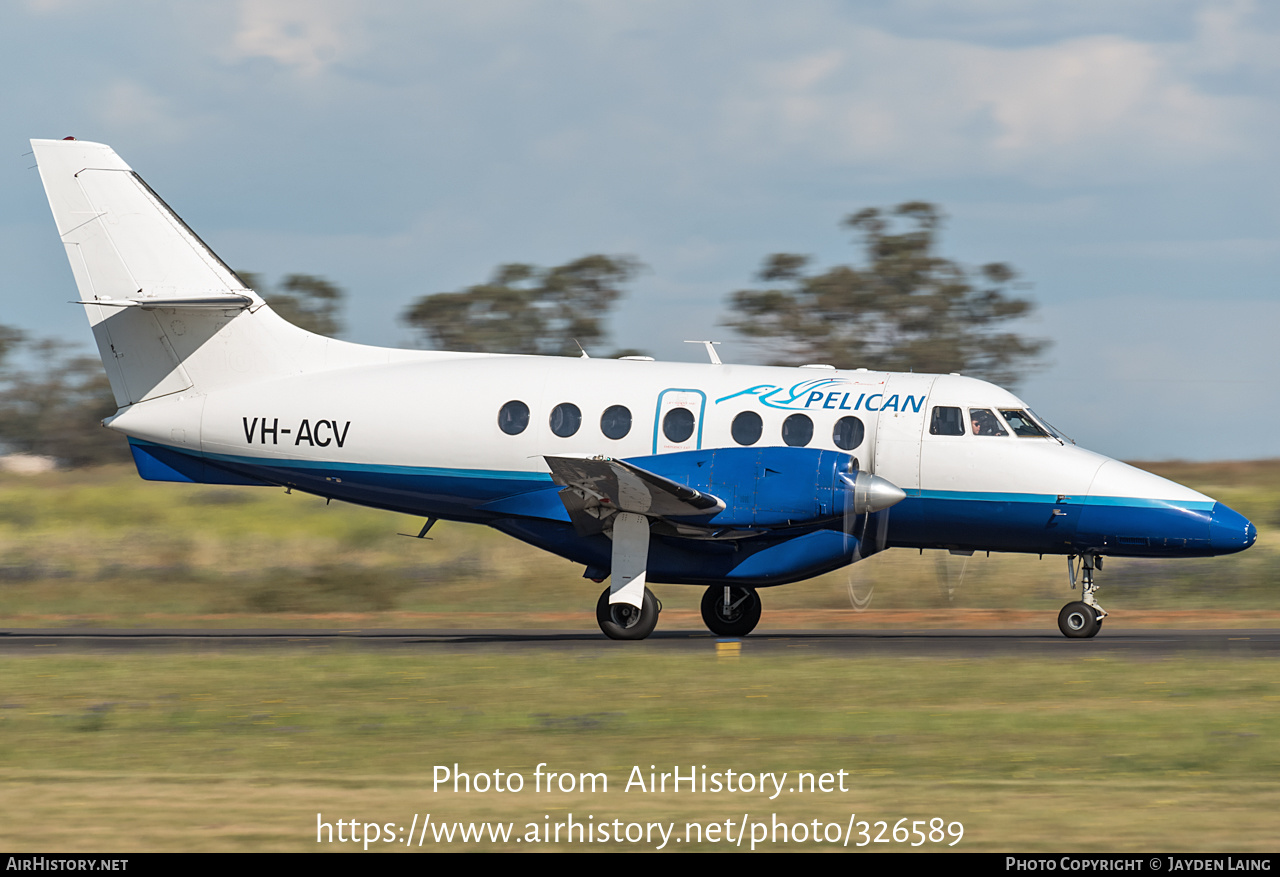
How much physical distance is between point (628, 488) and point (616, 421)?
1.58 m

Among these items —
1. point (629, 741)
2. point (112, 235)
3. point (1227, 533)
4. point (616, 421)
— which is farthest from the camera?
point (112, 235)

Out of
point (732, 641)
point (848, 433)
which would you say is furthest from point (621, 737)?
point (848, 433)

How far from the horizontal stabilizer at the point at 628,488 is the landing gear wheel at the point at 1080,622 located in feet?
16.3

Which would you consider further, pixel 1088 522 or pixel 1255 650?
pixel 1088 522

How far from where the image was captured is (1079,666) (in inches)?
607

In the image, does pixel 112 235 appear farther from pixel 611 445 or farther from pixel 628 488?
pixel 628 488

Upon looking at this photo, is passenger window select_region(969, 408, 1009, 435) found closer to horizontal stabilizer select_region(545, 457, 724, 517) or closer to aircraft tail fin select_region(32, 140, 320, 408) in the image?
horizontal stabilizer select_region(545, 457, 724, 517)

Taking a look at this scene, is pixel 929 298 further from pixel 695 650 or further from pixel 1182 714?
pixel 1182 714

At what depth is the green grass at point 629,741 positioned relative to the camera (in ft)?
28.1

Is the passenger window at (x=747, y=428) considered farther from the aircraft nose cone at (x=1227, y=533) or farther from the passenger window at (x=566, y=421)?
the aircraft nose cone at (x=1227, y=533)

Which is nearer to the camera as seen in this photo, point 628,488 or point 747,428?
point 628,488

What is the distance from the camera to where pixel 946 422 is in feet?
62.3

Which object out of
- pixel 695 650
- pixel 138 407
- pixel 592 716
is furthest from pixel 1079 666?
pixel 138 407
